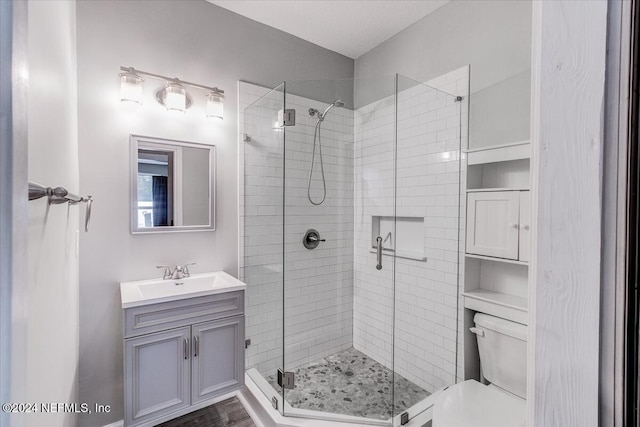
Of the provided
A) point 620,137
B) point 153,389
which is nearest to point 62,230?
point 153,389

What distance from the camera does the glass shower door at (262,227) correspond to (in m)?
2.18

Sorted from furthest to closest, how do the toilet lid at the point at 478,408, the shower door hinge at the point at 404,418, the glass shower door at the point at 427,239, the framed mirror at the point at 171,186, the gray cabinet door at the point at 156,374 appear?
the glass shower door at the point at 427,239
the framed mirror at the point at 171,186
the shower door hinge at the point at 404,418
the gray cabinet door at the point at 156,374
the toilet lid at the point at 478,408

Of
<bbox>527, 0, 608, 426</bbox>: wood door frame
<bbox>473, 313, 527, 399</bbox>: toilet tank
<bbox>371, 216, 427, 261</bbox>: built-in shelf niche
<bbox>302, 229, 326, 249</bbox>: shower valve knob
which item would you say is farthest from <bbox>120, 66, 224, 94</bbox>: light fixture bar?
<bbox>473, 313, 527, 399</bbox>: toilet tank

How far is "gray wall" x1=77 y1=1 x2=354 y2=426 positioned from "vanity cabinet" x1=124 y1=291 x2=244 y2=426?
0.40 metres

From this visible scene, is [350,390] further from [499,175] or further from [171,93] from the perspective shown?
[171,93]

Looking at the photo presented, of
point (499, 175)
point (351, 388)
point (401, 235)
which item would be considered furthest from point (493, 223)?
point (351, 388)

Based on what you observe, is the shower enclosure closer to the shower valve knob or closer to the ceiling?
the shower valve knob

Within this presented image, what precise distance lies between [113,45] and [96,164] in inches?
29.5

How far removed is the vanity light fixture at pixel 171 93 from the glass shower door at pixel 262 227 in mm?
237

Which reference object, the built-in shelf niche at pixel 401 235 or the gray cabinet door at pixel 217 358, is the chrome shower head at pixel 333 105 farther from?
the gray cabinet door at pixel 217 358

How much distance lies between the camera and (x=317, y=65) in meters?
2.74

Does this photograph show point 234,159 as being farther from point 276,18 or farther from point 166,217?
point 276,18

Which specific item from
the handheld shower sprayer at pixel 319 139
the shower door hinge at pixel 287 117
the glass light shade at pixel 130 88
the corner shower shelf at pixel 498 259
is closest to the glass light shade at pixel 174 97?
the glass light shade at pixel 130 88

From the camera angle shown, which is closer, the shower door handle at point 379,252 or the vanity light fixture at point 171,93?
the vanity light fixture at point 171,93
